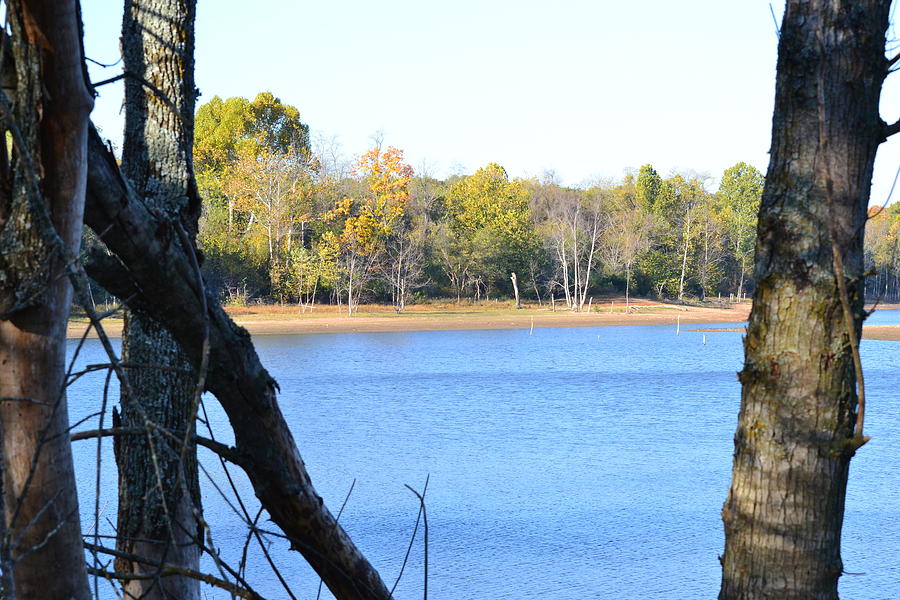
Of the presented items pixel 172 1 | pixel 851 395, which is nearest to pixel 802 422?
pixel 851 395

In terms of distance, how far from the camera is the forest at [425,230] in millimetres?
47406

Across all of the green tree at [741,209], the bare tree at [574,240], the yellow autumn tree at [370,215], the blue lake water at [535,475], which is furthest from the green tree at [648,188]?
the blue lake water at [535,475]

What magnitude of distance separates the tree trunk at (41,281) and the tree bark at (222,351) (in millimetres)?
156

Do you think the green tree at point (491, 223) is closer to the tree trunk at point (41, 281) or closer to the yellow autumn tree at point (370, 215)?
the yellow autumn tree at point (370, 215)

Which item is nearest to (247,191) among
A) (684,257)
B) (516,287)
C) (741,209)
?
(516,287)

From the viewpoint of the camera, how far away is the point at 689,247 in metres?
62.6

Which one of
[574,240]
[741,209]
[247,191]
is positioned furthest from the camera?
[741,209]

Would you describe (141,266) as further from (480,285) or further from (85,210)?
(480,285)

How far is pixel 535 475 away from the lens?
14.7 meters

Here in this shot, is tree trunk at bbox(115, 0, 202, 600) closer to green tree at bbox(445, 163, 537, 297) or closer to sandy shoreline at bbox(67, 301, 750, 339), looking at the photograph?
sandy shoreline at bbox(67, 301, 750, 339)

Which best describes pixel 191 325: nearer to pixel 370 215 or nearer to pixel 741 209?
pixel 370 215

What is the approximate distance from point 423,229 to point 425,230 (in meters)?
0.20

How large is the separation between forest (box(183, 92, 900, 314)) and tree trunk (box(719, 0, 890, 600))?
4174 centimetres

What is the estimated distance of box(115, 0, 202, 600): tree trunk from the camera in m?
3.44
